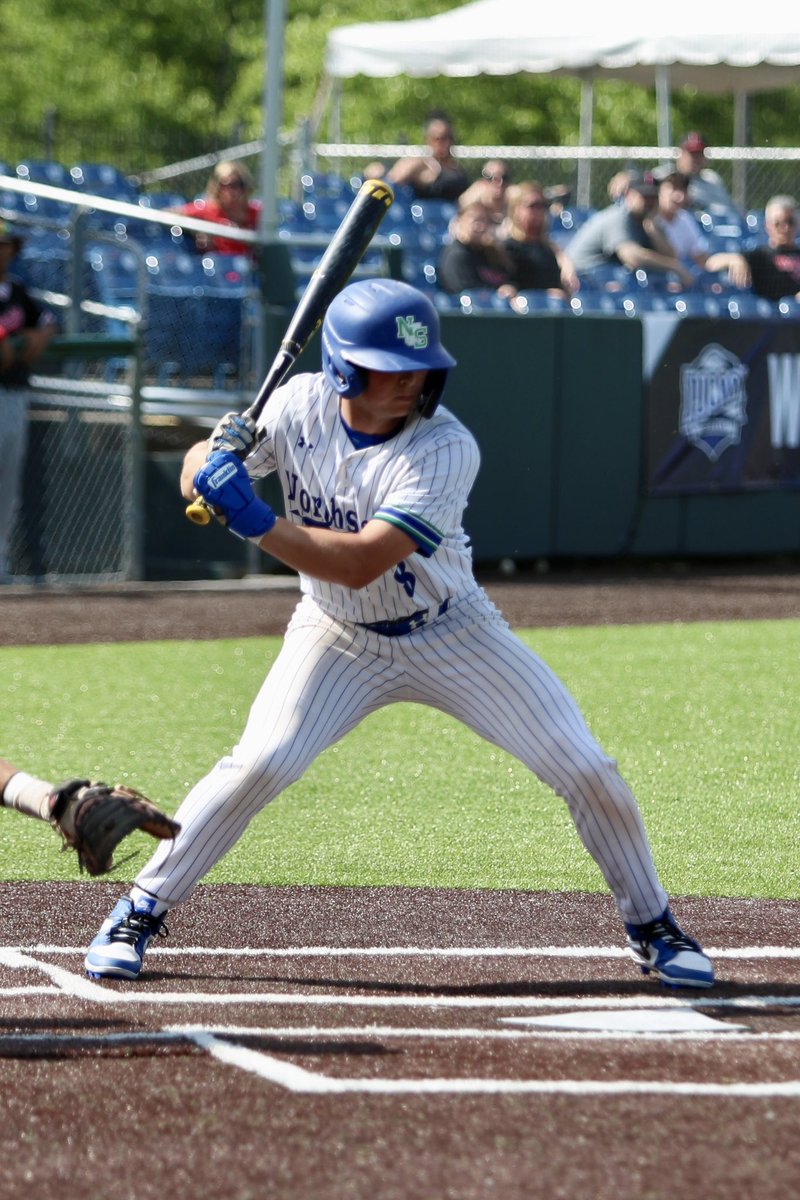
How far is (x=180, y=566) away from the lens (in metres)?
12.6

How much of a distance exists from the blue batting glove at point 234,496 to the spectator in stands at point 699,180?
42.6 ft

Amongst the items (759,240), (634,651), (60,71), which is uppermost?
(60,71)

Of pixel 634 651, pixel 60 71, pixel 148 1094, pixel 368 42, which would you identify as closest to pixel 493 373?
pixel 634 651

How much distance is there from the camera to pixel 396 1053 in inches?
149

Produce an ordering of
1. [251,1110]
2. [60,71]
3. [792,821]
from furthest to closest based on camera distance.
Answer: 1. [60,71]
2. [792,821]
3. [251,1110]

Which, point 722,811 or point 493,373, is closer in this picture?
point 722,811

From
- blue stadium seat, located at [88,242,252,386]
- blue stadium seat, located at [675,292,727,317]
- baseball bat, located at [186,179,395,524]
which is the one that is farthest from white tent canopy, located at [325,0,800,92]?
baseball bat, located at [186,179,395,524]

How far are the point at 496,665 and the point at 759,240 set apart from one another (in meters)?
13.8

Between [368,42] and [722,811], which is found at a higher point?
[368,42]

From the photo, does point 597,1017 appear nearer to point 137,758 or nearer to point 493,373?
point 137,758

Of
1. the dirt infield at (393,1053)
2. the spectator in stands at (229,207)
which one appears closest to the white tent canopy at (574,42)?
the spectator in stands at (229,207)

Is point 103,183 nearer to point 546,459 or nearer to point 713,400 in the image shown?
point 546,459

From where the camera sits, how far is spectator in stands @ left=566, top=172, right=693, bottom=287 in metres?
14.9

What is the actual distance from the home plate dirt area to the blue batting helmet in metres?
1.43
